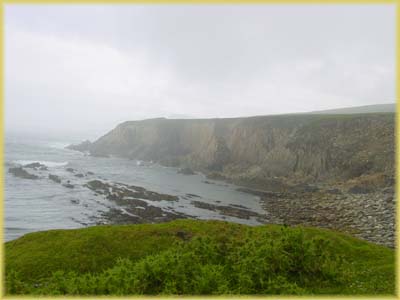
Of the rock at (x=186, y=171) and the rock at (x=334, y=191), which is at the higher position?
the rock at (x=186, y=171)

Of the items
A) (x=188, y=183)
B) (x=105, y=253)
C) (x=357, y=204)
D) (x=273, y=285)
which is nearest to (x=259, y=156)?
(x=188, y=183)

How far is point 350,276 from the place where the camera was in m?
16.4

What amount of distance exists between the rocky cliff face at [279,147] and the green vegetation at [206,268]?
48.3 m

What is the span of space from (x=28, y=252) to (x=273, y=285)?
19749 mm

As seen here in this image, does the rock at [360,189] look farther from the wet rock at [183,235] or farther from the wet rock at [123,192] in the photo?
the wet rock at [183,235]

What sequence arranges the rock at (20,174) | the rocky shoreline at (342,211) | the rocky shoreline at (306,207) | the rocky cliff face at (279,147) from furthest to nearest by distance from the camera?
the rock at (20,174), the rocky cliff face at (279,147), the rocky shoreline at (306,207), the rocky shoreline at (342,211)

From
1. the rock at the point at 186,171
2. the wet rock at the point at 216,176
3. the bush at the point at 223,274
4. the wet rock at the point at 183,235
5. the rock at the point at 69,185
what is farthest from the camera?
the rock at the point at 186,171

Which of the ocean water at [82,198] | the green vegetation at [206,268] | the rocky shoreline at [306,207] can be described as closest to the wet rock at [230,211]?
the rocky shoreline at [306,207]

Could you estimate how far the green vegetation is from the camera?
13.8 m

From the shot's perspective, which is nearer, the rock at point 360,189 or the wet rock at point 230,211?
the wet rock at point 230,211

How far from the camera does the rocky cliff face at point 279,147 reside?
6988cm

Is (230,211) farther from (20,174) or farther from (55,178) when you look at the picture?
(20,174)

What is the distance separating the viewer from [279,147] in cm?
8544

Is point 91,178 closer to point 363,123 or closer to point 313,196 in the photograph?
point 313,196
